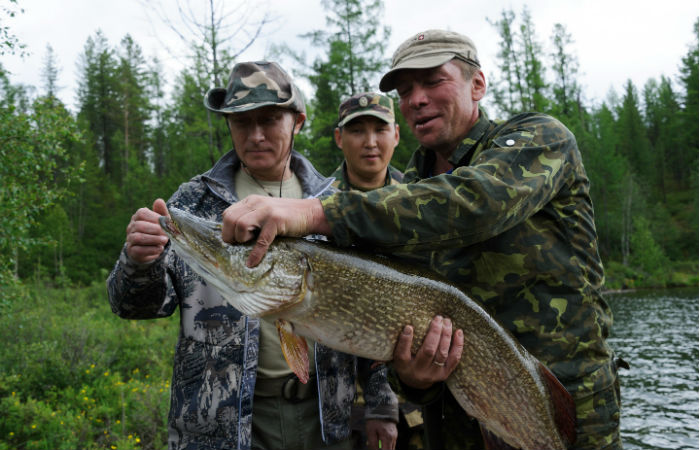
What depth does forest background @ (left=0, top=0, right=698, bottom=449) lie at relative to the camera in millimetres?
7188

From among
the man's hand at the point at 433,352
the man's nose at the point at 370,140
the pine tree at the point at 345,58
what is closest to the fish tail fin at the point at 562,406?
the man's hand at the point at 433,352

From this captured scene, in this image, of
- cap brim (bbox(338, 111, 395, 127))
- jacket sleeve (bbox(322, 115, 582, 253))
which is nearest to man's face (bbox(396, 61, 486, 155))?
jacket sleeve (bbox(322, 115, 582, 253))

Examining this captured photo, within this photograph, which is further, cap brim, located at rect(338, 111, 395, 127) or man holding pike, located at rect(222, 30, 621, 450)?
cap brim, located at rect(338, 111, 395, 127)

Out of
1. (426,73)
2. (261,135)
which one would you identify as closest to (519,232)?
(426,73)

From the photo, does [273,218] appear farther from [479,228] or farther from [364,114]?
[364,114]

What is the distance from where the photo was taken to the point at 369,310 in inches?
74.3

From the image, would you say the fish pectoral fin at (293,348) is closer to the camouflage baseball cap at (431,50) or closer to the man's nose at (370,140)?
the camouflage baseball cap at (431,50)

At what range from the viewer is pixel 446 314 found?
77.4 inches

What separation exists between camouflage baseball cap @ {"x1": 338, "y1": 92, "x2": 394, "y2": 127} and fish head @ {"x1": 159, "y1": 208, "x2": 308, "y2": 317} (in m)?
2.83

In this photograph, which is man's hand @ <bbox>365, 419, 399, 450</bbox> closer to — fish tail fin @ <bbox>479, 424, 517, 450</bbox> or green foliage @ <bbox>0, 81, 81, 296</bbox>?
fish tail fin @ <bbox>479, 424, 517, 450</bbox>

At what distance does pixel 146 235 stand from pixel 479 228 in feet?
→ 4.72

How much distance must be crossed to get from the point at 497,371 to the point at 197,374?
147cm

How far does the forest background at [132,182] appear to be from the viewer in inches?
283

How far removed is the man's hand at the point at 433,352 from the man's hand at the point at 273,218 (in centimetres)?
61
